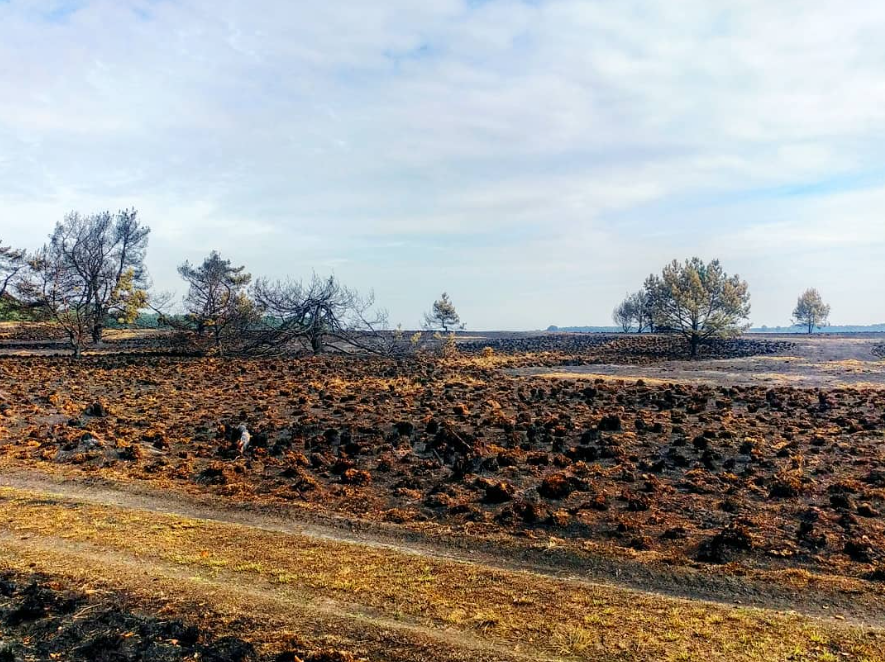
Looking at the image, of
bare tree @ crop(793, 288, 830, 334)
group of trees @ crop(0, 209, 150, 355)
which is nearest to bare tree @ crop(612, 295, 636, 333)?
bare tree @ crop(793, 288, 830, 334)

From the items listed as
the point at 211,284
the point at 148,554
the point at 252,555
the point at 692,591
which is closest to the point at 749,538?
the point at 692,591

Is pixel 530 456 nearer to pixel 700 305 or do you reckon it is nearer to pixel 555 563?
pixel 555 563

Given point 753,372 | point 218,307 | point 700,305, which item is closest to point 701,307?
point 700,305

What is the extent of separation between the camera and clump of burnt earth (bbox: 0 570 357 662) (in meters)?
4.82

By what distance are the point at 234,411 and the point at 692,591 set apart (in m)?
14.3

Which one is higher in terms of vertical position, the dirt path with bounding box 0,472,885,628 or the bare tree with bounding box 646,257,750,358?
the bare tree with bounding box 646,257,750,358

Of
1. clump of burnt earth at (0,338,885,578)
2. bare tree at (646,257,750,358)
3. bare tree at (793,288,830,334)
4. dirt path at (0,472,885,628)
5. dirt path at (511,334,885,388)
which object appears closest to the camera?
dirt path at (0,472,885,628)

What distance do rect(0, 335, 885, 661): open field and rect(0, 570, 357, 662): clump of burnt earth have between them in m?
0.02

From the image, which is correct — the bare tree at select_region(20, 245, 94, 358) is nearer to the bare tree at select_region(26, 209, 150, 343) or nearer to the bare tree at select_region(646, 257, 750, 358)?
the bare tree at select_region(26, 209, 150, 343)

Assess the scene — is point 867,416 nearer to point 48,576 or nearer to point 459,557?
point 459,557

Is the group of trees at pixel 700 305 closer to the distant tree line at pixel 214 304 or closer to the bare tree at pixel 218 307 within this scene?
the distant tree line at pixel 214 304

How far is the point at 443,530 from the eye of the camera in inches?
328

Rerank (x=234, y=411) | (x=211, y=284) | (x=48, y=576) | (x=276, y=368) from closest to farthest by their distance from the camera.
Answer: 1. (x=48, y=576)
2. (x=234, y=411)
3. (x=276, y=368)
4. (x=211, y=284)

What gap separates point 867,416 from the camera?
629 inches
